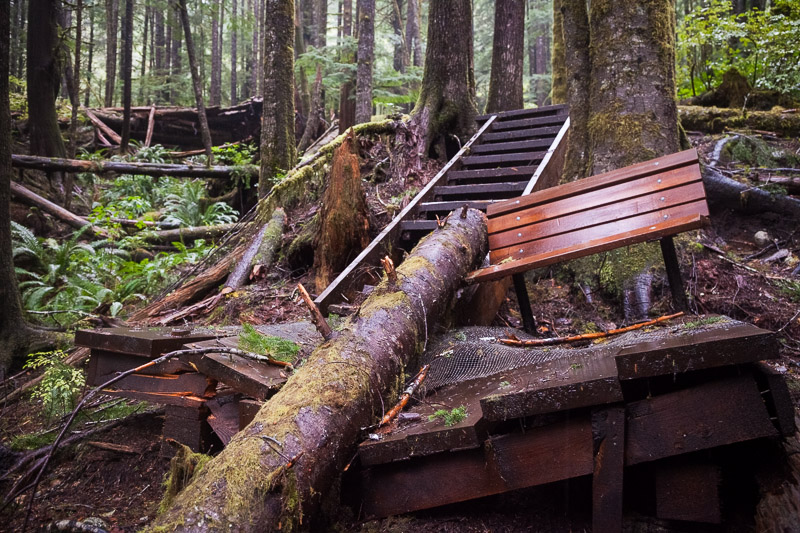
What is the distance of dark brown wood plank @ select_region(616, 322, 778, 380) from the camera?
6.58ft

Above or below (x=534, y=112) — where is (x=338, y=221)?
below

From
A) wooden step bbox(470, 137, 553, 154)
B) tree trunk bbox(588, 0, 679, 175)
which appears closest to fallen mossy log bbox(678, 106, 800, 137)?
wooden step bbox(470, 137, 553, 154)

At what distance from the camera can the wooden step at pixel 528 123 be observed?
8.53 m

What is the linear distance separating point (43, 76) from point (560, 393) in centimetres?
1488

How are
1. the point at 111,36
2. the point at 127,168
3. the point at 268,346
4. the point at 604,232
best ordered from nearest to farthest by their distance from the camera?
the point at 268,346 < the point at 604,232 < the point at 127,168 < the point at 111,36

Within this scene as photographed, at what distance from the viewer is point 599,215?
4551 millimetres

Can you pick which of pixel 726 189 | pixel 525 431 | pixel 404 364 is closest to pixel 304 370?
pixel 404 364

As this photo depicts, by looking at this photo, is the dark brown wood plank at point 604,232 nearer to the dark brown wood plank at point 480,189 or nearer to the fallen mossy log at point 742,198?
the dark brown wood plank at point 480,189

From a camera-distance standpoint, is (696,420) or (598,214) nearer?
(696,420)

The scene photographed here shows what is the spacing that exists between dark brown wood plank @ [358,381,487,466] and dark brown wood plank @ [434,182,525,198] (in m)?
4.29

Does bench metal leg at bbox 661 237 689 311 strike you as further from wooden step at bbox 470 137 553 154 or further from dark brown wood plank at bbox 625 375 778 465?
wooden step at bbox 470 137 553 154

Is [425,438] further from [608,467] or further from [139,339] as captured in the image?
[139,339]

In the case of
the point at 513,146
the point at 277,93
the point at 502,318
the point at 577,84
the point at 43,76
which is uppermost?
the point at 43,76

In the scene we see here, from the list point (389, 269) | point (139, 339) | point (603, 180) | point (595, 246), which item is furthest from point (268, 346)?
point (603, 180)
